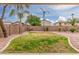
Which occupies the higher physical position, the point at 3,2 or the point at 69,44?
the point at 3,2

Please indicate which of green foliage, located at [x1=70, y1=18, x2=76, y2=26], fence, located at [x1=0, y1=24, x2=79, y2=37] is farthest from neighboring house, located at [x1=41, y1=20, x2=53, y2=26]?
green foliage, located at [x1=70, y1=18, x2=76, y2=26]

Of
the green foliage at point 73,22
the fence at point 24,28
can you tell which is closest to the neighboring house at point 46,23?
the fence at point 24,28

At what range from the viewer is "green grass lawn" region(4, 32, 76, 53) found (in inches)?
147

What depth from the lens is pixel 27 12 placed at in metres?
3.73

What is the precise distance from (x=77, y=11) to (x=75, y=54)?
56 cm

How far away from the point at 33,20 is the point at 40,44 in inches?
12.8

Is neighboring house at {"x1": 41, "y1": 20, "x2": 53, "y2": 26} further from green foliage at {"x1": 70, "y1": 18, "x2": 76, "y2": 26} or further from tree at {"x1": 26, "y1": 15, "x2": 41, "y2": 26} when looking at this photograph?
green foliage at {"x1": 70, "y1": 18, "x2": 76, "y2": 26}

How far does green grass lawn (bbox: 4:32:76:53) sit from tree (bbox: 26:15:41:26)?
0.47 feet

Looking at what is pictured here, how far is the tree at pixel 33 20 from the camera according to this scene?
3742 mm

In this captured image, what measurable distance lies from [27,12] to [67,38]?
619 millimetres

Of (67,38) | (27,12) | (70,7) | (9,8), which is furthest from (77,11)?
(9,8)

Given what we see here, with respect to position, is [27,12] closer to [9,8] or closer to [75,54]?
[9,8]

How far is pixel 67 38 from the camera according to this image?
3746mm

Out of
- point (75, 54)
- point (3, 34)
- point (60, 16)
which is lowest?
point (75, 54)
